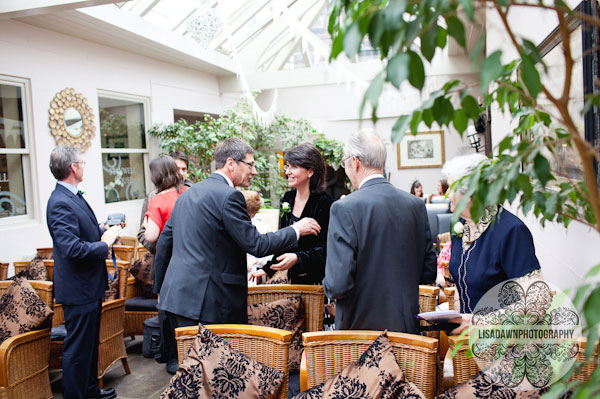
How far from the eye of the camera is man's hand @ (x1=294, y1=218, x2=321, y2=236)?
9.07 feet

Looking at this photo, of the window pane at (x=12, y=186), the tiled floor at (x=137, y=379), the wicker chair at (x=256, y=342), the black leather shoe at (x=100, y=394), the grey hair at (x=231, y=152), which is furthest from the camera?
the window pane at (x=12, y=186)

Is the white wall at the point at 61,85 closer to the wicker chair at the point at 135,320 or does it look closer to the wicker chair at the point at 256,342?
the wicker chair at the point at 135,320

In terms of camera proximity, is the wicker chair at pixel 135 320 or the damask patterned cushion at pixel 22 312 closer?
the damask patterned cushion at pixel 22 312

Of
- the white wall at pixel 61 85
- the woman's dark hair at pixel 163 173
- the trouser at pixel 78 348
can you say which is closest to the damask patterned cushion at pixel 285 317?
the trouser at pixel 78 348

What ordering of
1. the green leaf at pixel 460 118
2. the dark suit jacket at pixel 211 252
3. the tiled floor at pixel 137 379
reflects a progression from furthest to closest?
the tiled floor at pixel 137 379 → the dark suit jacket at pixel 211 252 → the green leaf at pixel 460 118

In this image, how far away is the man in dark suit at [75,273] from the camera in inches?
126

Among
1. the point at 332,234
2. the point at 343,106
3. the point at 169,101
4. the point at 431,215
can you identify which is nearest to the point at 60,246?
the point at 332,234

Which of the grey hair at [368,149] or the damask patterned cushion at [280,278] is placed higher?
the grey hair at [368,149]

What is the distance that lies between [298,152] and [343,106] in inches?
336

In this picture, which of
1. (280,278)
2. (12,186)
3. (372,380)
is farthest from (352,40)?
(12,186)

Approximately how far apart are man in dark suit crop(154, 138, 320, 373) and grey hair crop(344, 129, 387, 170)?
2.25 ft

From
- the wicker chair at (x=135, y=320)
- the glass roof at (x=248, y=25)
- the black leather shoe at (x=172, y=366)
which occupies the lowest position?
Answer: the black leather shoe at (x=172, y=366)

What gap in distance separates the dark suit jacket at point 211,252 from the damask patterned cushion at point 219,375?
381mm
